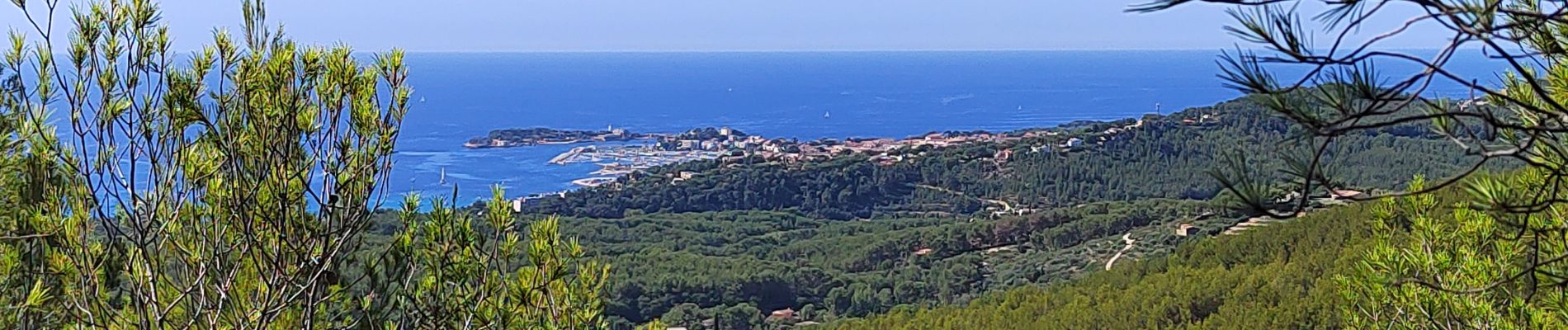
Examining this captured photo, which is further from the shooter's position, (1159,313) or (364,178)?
(1159,313)

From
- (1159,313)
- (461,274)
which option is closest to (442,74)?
(1159,313)

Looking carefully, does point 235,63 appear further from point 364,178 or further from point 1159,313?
point 1159,313

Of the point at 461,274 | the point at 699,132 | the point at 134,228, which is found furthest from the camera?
the point at 699,132

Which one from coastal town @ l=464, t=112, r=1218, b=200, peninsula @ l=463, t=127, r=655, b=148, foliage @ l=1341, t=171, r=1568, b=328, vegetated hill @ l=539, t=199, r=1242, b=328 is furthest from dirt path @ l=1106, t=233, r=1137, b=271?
peninsula @ l=463, t=127, r=655, b=148

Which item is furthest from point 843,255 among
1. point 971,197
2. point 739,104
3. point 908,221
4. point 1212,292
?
point 739,104

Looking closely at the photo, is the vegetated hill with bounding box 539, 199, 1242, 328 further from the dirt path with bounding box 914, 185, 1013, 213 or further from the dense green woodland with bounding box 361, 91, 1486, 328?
the dirt path with bounding box 914, 185, 1013, 213

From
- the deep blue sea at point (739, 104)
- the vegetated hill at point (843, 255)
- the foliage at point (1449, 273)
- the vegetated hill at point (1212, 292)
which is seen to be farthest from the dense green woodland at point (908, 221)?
the foliage at point (1449, 273)

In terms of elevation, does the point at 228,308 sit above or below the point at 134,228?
below
